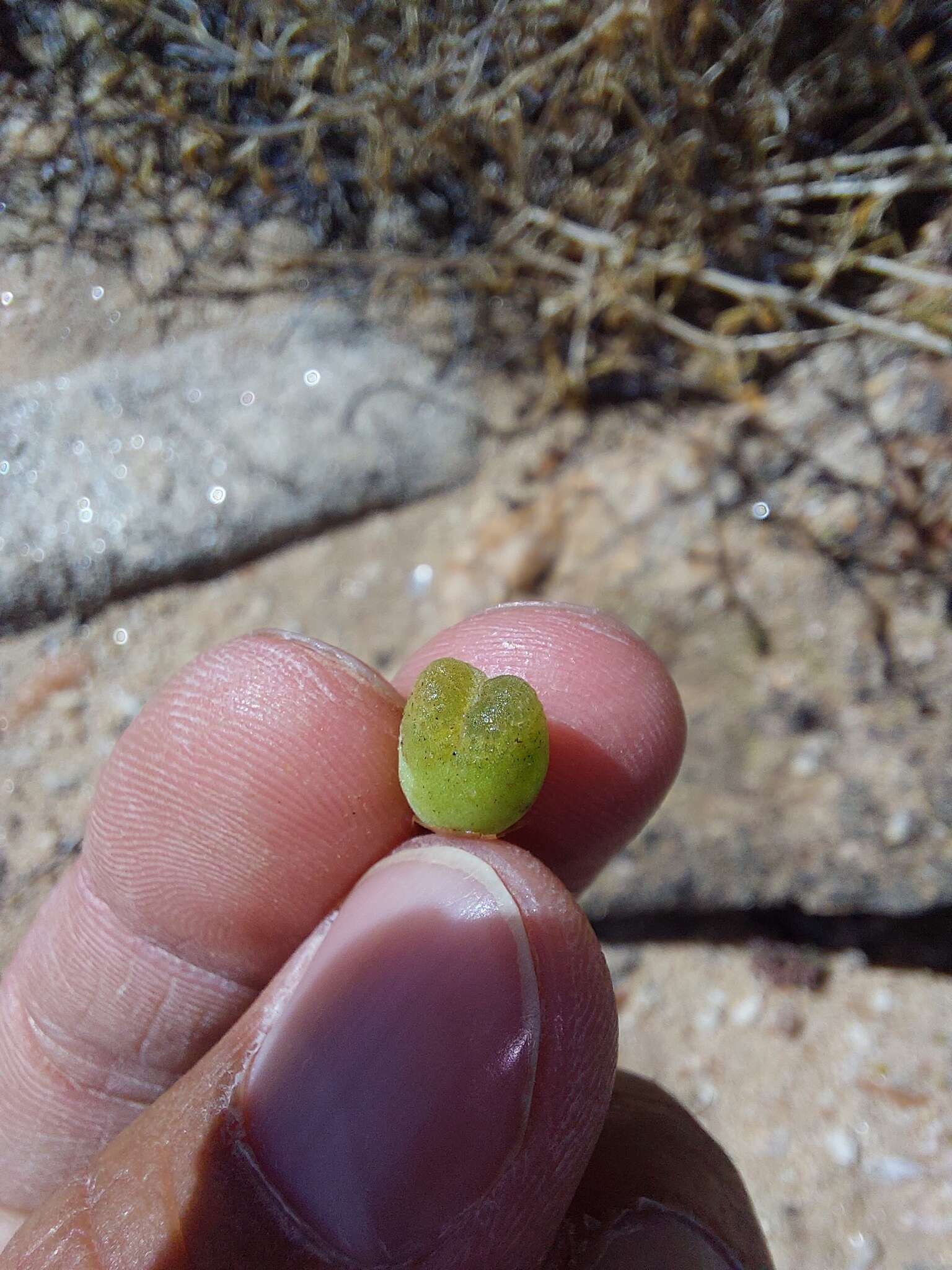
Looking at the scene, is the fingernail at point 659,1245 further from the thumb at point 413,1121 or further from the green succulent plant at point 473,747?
Result: the green succulent plant at point 473,747

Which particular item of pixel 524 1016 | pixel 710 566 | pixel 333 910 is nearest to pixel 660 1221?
pixel 524 1016

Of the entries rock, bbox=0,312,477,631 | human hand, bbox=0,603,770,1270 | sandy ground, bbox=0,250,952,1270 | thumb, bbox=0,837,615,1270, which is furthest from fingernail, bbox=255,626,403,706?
rock, bbox=0,312,477,631

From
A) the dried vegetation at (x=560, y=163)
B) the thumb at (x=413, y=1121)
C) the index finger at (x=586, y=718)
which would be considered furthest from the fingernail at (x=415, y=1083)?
the dried vegetation at (x=560, y=163)

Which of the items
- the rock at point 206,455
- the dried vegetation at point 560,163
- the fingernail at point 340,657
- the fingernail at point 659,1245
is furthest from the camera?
the rock at point 206,455

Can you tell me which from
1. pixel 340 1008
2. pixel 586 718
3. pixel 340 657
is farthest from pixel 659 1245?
pixel 340 657

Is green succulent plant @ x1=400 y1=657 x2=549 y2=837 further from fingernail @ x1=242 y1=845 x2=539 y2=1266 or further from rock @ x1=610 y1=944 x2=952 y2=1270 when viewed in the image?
rock @ x1=610 y1=944 x2=952 y2=1270
